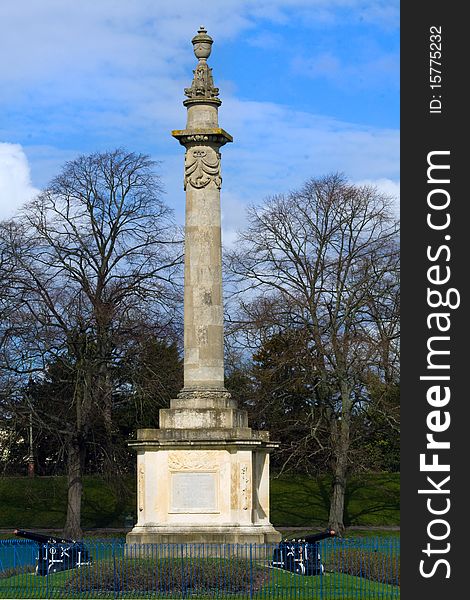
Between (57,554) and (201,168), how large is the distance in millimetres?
8499

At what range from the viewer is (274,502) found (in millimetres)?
49781

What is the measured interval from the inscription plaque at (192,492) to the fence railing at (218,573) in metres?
0.90

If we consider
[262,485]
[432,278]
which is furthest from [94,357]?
[432,278]

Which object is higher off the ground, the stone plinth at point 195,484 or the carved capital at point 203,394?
the carved capital at point 203,394

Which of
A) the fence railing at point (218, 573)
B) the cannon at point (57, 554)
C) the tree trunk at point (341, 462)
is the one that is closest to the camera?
the fence railing at point (218, 573)

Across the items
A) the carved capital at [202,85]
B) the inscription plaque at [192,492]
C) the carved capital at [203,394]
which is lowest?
the inscription plaque at [192,492]

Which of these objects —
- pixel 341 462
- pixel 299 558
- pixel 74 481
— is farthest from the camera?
pixel 341 462

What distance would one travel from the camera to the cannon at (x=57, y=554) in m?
27.8

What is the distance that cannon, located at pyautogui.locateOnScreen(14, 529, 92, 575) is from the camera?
27.8 meters

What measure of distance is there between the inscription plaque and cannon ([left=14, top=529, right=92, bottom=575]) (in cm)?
220

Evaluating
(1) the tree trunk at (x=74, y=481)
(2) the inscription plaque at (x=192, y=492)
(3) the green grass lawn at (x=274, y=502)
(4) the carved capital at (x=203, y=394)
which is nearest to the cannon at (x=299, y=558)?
(2) the inscription plaque at (x=192, y=492)

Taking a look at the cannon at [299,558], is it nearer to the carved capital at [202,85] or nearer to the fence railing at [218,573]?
the fence railing at [218,573]

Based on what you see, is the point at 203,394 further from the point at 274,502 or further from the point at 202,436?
the point at 274,502

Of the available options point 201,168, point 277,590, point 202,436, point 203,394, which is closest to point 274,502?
point 203,394
